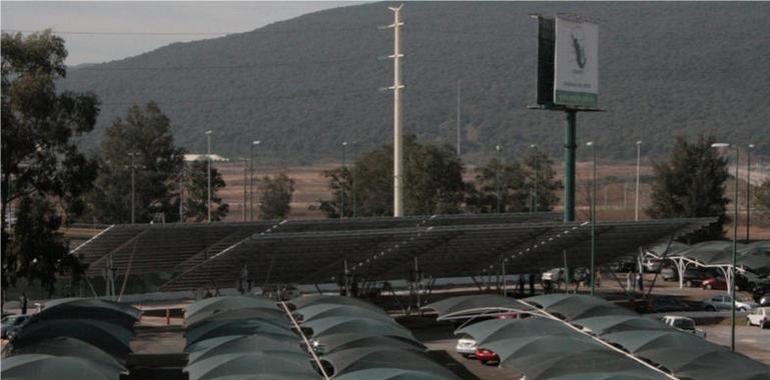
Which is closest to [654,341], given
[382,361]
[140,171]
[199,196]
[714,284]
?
[382,361]

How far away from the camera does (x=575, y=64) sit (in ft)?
215

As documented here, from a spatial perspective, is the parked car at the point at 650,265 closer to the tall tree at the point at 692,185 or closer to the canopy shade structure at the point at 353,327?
the tall tree at the point at 692,185

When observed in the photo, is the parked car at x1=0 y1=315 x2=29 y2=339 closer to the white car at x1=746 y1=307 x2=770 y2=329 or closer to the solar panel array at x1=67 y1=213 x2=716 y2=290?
the solar panel array at x1=67 y1=213 x2=716 y2=290

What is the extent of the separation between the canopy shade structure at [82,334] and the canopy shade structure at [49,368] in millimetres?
4513

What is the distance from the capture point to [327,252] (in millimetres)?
47344

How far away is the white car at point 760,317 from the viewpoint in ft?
163

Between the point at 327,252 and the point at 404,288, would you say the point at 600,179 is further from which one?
the point at 327,252

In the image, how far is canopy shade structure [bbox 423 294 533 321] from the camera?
40562 mm

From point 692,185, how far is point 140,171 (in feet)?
135

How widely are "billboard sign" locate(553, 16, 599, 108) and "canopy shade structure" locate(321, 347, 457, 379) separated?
3531cm

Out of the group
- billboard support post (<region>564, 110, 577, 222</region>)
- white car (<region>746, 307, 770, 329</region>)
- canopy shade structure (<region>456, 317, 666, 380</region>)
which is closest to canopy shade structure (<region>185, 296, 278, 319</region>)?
canopy shade structure (<region>456, 317, 666, 380</region>)

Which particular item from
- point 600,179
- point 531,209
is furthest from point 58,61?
point 600,179

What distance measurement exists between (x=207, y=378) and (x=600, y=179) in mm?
173089

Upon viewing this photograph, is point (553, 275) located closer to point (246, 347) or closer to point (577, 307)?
point (577, 307)
